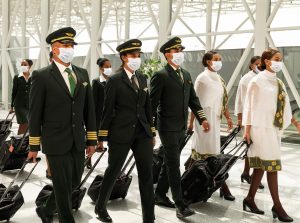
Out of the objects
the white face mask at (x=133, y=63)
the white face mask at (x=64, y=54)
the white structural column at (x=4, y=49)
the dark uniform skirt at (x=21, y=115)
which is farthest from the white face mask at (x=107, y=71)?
the white structural column at (x=4, y=49)

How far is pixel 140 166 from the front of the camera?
13.8 feet

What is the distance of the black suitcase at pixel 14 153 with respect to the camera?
683cm

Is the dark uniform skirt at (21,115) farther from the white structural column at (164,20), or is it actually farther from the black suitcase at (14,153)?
the white structural column at (164,20)

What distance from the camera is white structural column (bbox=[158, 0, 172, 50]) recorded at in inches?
565

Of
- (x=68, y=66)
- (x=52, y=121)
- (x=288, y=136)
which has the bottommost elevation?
(x=288, y=136)

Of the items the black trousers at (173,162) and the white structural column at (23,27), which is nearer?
the black trousers at (173,162)

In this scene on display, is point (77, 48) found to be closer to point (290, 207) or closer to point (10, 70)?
point (10, 70)

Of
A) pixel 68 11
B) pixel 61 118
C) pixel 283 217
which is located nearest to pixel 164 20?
pixel 68 11

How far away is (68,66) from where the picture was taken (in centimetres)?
369

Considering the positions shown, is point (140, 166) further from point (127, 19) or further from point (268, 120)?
Result: point (127, 19)

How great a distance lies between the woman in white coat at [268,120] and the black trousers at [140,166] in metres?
1.23

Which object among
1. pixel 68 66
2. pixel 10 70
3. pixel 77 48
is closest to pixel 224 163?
pixel 68 66

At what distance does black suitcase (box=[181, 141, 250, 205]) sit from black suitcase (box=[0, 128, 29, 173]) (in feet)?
9.47

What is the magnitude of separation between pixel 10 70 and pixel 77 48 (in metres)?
4.89
